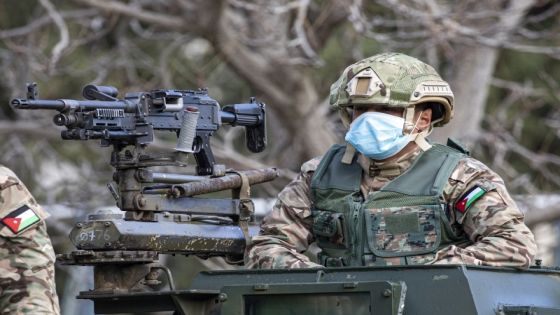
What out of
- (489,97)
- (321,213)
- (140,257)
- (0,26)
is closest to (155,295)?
(140,257)

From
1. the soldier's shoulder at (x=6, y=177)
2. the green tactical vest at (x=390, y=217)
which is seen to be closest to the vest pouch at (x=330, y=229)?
the green tactical vest at (x=390, y=217)

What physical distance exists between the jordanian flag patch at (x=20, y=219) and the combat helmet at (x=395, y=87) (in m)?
1.64

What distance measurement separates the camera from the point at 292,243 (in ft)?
23.9

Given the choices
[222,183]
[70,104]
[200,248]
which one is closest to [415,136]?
[222,183]

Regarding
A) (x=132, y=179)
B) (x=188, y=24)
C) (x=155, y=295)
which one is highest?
(x=188, y=24)

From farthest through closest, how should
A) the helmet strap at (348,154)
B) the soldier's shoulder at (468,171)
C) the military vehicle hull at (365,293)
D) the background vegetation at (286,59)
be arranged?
the background vegetation at (286,59) → the helmet strap at (348,154) → the soldier's shoulder at (468,171) → the military vehicle hull at (365,293)

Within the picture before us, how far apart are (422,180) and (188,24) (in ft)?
22.1

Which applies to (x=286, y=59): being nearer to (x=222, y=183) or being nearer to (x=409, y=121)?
(x=222, y=183)

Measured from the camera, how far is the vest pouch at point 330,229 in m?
7.11

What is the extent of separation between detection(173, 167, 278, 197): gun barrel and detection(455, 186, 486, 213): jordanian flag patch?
1292mm

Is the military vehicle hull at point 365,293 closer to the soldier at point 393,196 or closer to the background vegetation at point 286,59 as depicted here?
the soldier at point 393,196

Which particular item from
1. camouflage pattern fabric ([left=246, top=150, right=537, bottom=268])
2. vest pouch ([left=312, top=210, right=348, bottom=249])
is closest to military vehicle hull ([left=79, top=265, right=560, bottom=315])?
camouflage pattern fabric ([left=246, top=150, right=537, bottom=268])

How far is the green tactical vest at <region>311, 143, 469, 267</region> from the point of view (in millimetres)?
6898

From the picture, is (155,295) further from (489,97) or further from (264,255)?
(489,97)
